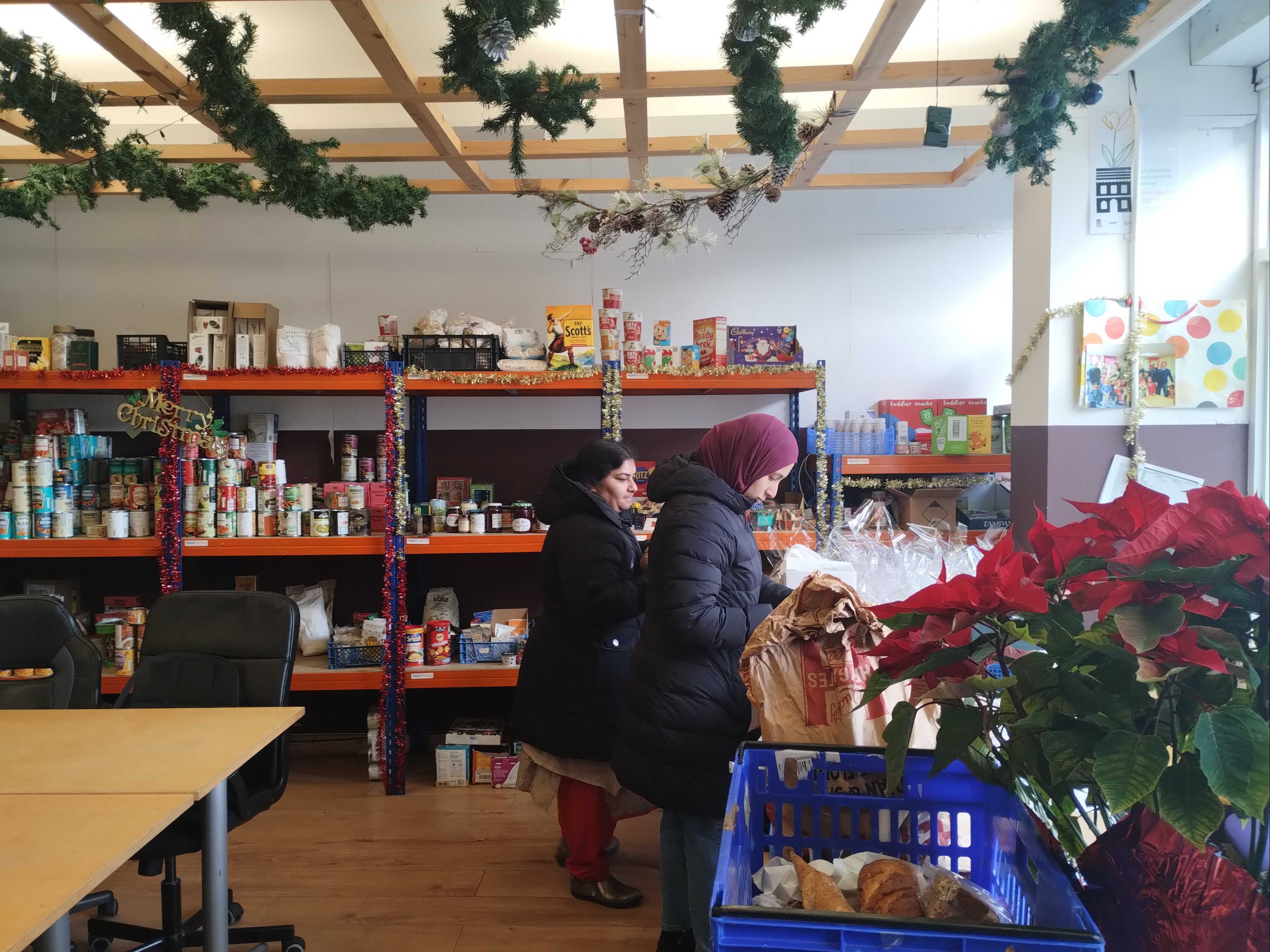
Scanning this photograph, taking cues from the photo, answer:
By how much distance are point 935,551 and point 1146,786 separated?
1842 mm

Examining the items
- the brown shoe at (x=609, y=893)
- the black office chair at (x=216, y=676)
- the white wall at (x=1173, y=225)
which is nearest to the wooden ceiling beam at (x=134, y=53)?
the black office chair at (x=216, y=676)

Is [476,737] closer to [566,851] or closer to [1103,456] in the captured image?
[566,851]

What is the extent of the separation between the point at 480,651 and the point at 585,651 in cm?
133

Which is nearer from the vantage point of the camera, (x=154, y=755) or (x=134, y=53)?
(x=154, y=755)

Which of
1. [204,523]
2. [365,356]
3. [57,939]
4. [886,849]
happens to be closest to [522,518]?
[365,356]

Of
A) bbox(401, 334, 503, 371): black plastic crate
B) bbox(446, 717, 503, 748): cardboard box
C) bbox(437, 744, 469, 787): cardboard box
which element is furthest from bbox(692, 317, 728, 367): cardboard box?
bbox(437, 744, 469, 787): cardboard box

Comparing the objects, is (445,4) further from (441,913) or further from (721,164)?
(441,913)

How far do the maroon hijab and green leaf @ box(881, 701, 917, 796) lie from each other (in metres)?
1.37

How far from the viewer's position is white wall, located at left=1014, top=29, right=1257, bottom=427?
3297 mm

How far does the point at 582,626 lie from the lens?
2889 millimetres

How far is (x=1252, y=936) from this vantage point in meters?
0.76

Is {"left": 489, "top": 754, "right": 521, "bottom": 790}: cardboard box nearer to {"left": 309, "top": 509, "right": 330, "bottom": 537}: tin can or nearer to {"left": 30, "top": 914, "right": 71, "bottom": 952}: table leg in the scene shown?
{"left": 309, "top": 509, "right": 330, "bottom": 537}: tin can

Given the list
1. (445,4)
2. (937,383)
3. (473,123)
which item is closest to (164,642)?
(445,4)

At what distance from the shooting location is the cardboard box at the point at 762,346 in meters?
3.94
